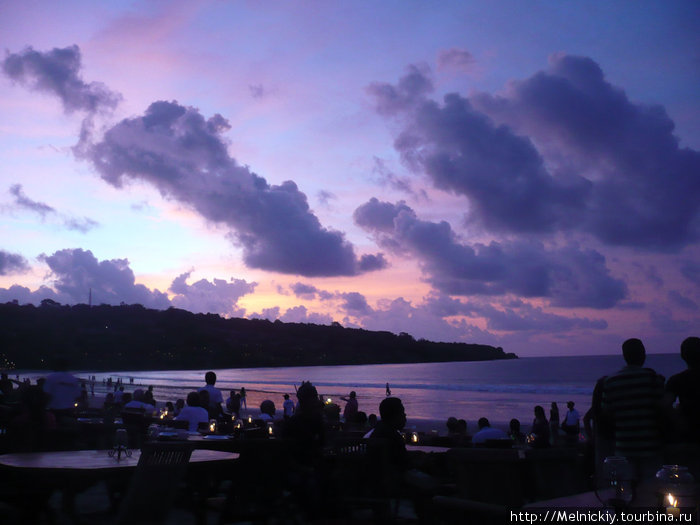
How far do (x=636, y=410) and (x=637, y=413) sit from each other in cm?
2

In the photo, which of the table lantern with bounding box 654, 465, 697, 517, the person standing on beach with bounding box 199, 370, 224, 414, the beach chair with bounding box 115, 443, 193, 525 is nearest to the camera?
the table lantern with bounding box 654, 465, 697, 517

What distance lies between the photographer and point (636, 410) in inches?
176

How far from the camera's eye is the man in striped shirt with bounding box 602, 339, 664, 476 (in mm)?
4383

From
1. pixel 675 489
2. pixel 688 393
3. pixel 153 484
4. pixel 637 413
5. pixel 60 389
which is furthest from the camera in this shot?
pixel 60 389

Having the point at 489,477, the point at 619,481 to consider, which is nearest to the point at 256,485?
the point at 489,477

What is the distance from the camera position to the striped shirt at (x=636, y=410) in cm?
440

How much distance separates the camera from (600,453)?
16.1 ft

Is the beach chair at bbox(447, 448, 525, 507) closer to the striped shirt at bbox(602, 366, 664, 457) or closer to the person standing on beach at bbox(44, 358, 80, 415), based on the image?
the striped shirt at bbox(602, 366, 664, 457)

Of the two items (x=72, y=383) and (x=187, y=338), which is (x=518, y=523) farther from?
(x=187, y=338)

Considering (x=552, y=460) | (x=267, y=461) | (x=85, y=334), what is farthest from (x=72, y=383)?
(x=85, y=334)

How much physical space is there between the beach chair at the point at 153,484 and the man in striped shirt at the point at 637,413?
2.87 metres

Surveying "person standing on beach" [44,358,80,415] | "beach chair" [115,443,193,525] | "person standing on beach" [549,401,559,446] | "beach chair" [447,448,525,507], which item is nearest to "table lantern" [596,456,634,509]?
"beach chair" [447,448,525,507]

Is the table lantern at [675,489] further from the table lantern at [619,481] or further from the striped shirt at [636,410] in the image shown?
the striped shirt at [636,410]

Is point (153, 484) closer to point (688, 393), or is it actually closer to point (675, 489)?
point (675, 489)
